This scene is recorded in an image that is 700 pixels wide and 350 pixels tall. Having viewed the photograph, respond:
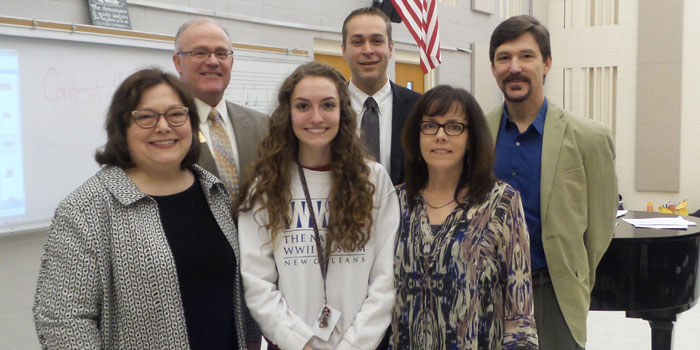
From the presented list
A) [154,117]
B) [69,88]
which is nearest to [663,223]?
[154,117]

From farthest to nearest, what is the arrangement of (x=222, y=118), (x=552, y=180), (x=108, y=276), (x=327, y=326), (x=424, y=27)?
(x=424, y=27) → (x=222, y=118) → (x=552, y=180) → (x=327, y=326) → (x=108, y=276)

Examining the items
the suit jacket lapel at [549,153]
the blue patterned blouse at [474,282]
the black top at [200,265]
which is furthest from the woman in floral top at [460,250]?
the black top at [200,265]

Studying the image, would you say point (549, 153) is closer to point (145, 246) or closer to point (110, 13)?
point (145, 246)

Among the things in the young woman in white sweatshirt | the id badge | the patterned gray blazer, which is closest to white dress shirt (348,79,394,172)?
the young woman in white sweatshirt

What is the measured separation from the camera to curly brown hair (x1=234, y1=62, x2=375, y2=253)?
5.72 feet

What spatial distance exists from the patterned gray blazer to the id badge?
39 centimetres

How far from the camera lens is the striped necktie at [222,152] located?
2141mm

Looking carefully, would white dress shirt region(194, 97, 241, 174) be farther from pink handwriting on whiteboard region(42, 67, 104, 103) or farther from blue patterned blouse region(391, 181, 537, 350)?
pink handwriting on whiteboard region(42, 67, 104, 103)

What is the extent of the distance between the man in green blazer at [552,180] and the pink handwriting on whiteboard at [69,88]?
2.30m

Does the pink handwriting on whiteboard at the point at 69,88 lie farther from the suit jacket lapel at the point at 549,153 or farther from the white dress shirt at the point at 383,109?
the suit jacket lapel at the point at 549,153

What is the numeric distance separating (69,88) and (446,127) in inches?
92.3

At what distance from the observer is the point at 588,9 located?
29.7 feet

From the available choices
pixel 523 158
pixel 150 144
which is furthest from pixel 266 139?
pixel 523 158

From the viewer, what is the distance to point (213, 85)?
2207 mm
